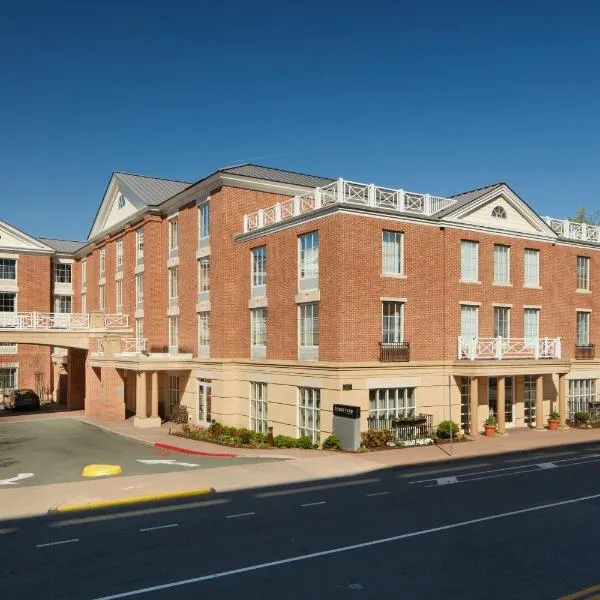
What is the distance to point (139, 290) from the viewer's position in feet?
139

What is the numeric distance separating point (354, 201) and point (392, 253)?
2.82m

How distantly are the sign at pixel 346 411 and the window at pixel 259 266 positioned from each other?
846cm

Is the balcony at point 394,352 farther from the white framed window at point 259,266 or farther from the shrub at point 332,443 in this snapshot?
the white framed window at point 259,266

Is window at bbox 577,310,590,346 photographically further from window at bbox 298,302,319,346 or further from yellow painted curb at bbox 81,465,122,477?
yellow painted curb at bbox 81,465,122,477

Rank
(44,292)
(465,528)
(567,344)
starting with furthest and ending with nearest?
(44,292), (567,344), (465,528)

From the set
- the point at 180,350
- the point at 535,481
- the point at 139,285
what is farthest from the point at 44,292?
the point at 535,481

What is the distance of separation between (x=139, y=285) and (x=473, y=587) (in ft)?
115

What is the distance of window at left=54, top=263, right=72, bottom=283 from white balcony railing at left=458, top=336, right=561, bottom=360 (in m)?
41.2

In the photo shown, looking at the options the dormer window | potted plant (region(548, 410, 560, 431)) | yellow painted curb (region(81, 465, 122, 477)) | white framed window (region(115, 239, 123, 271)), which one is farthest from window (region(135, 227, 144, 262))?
potted plant (region(548, 410, 560, 431))

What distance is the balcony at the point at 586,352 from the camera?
35.6 m

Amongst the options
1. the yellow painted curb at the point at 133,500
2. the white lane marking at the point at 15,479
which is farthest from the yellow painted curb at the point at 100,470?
the yellow painted curb at the point at 133,500

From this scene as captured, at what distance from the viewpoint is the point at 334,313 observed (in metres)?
26.6

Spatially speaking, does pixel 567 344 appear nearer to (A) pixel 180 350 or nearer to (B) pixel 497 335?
(B) pixel 497 335

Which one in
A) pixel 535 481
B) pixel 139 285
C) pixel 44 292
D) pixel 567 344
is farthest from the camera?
pixel 44 292
